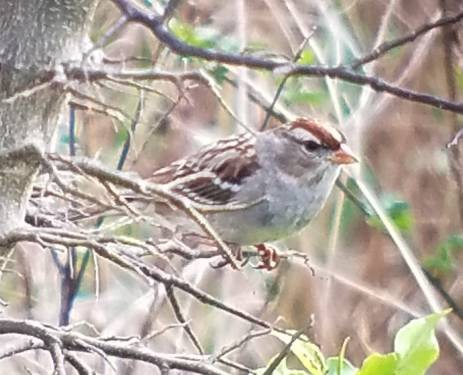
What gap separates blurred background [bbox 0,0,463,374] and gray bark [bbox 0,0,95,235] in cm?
198

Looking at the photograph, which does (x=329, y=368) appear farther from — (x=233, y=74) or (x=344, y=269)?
(x=344, y=269)

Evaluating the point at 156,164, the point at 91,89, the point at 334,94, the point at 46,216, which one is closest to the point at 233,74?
the point at 334,94

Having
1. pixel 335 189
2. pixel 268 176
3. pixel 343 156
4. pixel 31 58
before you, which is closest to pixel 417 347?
pixel 31 58

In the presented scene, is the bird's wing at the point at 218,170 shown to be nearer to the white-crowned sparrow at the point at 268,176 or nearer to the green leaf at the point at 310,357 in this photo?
the white-crowned sparrow at the point at 268,176

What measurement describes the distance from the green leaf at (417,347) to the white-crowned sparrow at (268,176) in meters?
1.32

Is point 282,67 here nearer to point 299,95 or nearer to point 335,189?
point 299,95

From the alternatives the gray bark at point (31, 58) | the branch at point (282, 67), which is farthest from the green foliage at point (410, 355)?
the gray bark at point (31, 58)

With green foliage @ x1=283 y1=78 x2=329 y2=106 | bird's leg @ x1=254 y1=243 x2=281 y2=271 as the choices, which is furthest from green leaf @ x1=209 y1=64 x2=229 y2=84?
bird's leg @ x1=254 y1=243 x2=281 y2=271

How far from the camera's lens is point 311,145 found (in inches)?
→ 128

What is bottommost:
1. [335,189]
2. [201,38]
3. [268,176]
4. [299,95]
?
[335,189]

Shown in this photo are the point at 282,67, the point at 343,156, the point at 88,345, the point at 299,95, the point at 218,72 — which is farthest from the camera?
the point at 299,95

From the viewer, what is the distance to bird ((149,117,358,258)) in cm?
296

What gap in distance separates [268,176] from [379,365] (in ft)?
5.63

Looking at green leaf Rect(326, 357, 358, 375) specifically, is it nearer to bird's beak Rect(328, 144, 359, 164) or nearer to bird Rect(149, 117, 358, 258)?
bird Rect(149, 117, 358, 258)
